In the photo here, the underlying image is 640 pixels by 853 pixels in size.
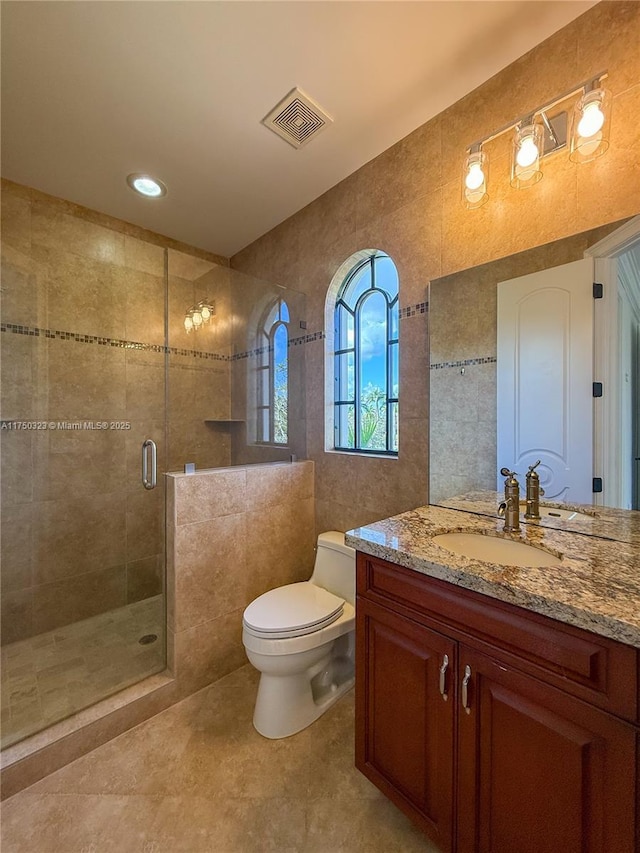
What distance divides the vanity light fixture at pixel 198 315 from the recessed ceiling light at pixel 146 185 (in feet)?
2.28

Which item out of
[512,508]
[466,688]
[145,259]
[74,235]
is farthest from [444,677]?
[74,235]

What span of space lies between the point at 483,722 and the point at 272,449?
1679 millimetres

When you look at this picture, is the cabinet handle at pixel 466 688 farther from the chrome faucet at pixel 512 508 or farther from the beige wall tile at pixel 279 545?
A: the beige wall tile at pixel 279 545

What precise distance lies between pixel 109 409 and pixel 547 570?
2.49 meters

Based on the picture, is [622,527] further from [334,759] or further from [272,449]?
[272,449]

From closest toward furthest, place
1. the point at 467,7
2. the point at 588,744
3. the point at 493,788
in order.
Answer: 1. the point at 588,744
2. the point at 493,788
3. the point at 467,7

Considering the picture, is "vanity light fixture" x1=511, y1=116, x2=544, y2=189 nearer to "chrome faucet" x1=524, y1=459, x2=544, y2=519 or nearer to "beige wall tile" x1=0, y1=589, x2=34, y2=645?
"chrome faucet" x1=524, y1=459, x2=544, y2=519

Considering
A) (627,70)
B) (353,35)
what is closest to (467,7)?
(353,35)

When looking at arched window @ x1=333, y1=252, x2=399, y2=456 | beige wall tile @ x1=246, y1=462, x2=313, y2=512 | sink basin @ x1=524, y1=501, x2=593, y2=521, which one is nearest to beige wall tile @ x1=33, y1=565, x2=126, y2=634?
beige wall tile @ x1=246, y1=462, x2=313, y2=512

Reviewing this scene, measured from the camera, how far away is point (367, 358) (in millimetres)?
2148

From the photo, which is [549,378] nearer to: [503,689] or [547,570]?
[547,570]

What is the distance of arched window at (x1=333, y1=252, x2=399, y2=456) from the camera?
2.00m

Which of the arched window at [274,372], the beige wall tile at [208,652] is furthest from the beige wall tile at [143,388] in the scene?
the beige wall tile at [208,652]

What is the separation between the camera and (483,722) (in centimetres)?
85
